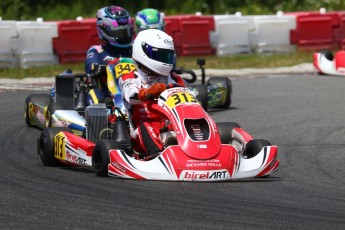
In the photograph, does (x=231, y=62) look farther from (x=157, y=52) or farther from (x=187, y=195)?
(x=187, y=195)

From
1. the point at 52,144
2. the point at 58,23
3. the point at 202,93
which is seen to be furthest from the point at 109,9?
the point at 58,23

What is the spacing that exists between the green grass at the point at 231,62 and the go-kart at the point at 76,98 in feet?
14.3

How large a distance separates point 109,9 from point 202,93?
1436 millimetres

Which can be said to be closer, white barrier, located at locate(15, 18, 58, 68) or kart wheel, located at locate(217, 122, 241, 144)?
kart wheel, located at locate(217, 122, 241, 144)

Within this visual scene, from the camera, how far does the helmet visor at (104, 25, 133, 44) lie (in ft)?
38.5

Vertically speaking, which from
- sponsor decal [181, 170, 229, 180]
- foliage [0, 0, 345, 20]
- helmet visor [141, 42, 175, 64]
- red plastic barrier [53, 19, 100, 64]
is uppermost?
helmet visor [141, 42, 175, 64]

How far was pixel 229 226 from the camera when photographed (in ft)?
19.8

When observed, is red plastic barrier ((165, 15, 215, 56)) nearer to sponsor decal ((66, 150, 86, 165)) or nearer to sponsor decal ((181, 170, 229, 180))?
sponsor decal ((66, 150, 86, 165))

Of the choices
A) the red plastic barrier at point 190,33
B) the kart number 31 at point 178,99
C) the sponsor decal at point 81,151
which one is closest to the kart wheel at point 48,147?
the sponsor decal at point 81,151

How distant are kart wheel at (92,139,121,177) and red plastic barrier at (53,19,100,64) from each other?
9.52 metres

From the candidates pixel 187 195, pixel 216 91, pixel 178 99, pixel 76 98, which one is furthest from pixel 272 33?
pixel 187 195

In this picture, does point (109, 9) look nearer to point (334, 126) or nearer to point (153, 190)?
point (334, 126)

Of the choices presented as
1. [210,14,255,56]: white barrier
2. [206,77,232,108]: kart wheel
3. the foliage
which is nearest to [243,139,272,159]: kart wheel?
[206,77,232,108]: kart wheel

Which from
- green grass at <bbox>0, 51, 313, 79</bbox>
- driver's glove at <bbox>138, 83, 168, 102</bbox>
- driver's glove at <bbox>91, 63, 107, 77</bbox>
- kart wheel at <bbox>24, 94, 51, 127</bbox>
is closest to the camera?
driver's glove at <bbox>138, 83, 168, 102</bbox>
